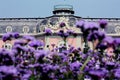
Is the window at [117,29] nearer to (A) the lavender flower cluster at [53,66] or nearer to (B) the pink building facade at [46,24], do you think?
(B) the pink building facade at [46,24]

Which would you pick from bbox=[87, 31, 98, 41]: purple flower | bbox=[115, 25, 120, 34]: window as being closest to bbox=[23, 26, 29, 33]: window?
bbox=[115, 25, 120, 34]: window

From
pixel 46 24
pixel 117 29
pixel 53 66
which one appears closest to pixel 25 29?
pixel 46 24

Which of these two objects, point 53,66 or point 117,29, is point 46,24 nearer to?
point 117,29

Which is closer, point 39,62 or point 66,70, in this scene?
point 39,62

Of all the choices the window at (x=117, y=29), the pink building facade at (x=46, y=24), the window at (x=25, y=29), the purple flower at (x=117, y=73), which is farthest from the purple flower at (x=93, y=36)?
the window at (x=25, y=29)

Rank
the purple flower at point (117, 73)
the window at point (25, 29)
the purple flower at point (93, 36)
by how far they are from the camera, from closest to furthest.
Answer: the purple flower at point (93, 36), the purple flower at point (117, 73), the window at point (25, 29)

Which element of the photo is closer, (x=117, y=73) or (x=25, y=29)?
(x=117, y=73)

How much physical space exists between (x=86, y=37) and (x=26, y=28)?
162 ft

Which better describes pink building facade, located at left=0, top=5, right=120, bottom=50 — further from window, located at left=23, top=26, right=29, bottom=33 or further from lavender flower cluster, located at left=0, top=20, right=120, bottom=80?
lavender flower cluster, located at left=0, top=20, right=120, bottom=80

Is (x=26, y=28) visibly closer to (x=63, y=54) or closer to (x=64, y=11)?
(x=64, y=11)

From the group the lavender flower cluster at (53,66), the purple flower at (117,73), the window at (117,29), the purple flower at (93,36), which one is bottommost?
the window at (117,29)

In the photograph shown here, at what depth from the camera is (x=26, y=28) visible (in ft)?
182

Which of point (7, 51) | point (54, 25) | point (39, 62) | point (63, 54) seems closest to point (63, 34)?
point (63, 54)

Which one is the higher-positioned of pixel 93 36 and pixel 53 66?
pixel 93 36
